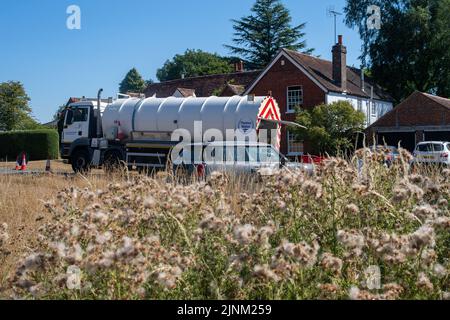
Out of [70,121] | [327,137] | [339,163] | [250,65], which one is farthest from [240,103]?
[250,65]

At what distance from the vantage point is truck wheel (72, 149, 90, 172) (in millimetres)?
20781

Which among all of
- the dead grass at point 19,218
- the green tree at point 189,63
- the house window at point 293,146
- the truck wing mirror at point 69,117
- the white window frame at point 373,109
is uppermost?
the green tree at point 189,63

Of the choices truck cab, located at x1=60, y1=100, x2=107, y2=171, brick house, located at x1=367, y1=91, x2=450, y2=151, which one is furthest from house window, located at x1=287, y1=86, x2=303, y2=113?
truck cab, located at x1=60, y1=100, x2=107, y2=171

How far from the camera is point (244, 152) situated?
11.7 m

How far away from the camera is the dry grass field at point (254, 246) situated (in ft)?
8.16

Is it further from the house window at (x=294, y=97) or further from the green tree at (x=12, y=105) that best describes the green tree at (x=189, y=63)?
the house window at (x=294, y=97)

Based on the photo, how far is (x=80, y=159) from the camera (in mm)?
21000

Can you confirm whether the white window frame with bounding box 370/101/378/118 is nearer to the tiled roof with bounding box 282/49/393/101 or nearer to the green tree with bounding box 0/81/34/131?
the tiled roof with bounding box 282/49/393/101

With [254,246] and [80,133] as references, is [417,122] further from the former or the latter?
Result: [254,246]

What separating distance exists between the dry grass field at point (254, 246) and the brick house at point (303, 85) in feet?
96.1

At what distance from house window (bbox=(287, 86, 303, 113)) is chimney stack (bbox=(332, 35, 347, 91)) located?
273 cm

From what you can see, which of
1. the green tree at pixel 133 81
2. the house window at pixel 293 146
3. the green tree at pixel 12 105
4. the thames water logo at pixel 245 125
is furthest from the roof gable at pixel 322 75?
the green tree at pixel 133 81

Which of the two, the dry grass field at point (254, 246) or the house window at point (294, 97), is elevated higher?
the house window at point (294, 97)

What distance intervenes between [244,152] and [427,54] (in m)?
37.9
